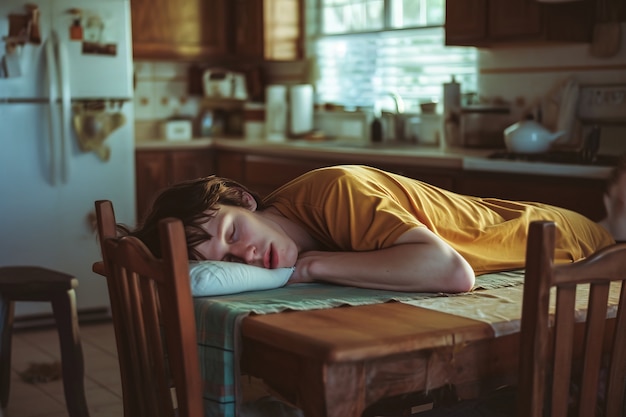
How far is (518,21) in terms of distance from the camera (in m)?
4.25

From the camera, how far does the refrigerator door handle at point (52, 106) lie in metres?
4.73

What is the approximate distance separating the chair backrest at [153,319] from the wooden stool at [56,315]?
1.37 meters

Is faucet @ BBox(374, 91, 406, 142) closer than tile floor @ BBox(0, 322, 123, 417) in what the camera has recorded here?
No

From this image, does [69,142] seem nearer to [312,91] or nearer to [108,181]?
[108,181]

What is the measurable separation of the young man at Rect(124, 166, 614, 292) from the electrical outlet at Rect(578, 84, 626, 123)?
2.12 metres

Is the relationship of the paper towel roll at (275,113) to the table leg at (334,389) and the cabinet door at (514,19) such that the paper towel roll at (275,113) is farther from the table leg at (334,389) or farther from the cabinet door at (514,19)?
the table leg at (334,389)

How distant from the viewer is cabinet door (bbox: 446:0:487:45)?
441cm

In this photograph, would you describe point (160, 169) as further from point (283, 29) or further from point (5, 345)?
point (5, 345)

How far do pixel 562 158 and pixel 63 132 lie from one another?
2.50 meters

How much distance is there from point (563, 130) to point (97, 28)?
2.45 metres

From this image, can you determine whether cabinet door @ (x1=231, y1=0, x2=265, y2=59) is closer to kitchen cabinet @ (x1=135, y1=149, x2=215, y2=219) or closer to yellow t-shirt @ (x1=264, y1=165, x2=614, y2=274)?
kitchen cabinet @ (x1=135, y1=149, x2=215, y2=219)

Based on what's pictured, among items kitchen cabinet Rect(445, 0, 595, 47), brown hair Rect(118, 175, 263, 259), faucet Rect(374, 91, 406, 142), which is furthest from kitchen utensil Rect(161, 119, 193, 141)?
brown hair Rect(118, 175, 263, 259)

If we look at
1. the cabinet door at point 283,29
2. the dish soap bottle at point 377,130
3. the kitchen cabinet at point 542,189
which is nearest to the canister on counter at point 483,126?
the kitchen cabinet at point 542,189

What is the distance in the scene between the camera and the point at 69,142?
4.83m
